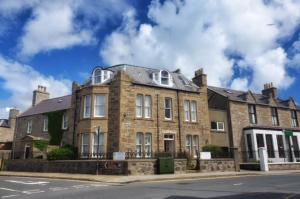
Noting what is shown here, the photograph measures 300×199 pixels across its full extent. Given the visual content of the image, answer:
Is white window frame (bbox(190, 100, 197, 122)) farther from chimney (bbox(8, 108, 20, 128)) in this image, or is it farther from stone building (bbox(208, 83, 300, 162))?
chimney (bbox(8, 108, 20, 128))

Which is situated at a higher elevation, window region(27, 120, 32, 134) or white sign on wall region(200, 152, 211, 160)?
window region(27, 120, 32, 134)

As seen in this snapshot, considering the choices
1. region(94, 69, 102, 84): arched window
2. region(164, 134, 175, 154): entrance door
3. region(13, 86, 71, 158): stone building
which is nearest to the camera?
region(164, 134, 175, 154): entrance door

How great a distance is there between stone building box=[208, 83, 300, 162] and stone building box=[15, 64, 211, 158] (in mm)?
3397

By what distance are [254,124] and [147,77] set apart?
1597 centimetres

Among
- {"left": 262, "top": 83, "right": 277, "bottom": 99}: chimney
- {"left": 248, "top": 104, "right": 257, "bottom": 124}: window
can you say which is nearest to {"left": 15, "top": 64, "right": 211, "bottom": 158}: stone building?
{"left": 248, "top": 104, "right": 257, "bottom": 124}: window

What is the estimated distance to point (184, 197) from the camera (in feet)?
36.6

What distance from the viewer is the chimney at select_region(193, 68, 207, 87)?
1384 inches

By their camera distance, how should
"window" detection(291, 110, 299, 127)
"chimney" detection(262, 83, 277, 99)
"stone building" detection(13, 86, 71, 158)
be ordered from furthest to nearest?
1. "chimney" detection(262, 83, 277, 99)
2. "window" detection(291, 110, 299, 127)
3. "stone building" detection(13, 86, 71, 158)

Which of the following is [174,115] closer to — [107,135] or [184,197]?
[107,135]

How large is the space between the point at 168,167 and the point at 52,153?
11512 millimetres

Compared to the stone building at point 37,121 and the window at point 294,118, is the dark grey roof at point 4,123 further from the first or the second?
the window at point 294,118

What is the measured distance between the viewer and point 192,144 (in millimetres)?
32125

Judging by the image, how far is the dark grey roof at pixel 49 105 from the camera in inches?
1655

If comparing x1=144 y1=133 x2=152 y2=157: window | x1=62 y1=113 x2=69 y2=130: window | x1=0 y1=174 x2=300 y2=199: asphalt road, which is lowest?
x1=0 y1=174 x2=300 y2=199: asphalt road
